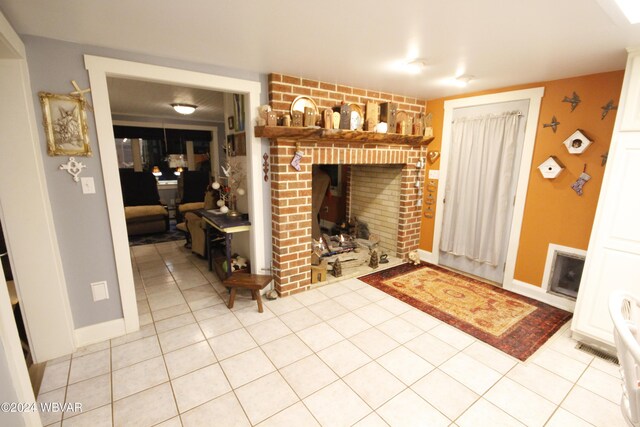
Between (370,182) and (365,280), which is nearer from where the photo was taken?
(365,280)

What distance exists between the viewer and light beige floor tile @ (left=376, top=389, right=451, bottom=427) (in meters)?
1.59

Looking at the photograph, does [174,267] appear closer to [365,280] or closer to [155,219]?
[155,219]

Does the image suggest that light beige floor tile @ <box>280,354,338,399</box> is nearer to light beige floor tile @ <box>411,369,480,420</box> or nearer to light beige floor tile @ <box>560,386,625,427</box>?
light beige floor tile @ <box>411,369,480,420</box>

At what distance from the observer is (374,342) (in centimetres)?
228

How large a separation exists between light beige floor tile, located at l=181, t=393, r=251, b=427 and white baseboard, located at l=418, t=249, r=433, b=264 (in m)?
3.09

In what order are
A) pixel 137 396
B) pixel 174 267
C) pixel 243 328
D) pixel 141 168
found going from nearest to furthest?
pixel 137 396, pixel 243 328, pixel 174 267, pixel 141 168

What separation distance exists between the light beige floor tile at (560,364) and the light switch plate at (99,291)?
331cm

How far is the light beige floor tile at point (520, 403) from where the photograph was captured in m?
1.62

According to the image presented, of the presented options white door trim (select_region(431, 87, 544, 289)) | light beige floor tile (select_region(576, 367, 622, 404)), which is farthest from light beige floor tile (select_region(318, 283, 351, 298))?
light beige floor tile (select_region(576, 367, 622, 404))

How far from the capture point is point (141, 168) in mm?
6793

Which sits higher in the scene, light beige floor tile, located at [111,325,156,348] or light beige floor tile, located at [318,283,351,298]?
light beige floor tile, located at [318,283,351,298]

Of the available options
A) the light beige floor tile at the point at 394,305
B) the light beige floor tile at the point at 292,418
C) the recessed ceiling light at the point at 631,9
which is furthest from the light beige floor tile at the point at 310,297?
the recessed ceiling light at the point at 631,9

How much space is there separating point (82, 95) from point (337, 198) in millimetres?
3765

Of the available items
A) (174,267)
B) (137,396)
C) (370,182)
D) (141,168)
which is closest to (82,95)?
(137,396)
